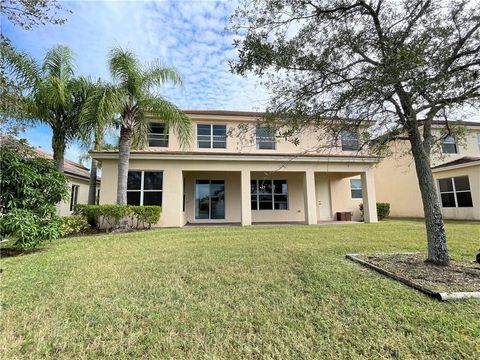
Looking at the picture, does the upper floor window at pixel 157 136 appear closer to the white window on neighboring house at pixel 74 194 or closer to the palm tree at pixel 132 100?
the palm tree at pixel 132 100

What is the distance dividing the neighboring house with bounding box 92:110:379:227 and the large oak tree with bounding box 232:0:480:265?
5735 mm

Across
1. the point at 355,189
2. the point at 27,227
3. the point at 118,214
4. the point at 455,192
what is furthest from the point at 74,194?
the point at 455,192

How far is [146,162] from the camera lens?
14258 millimetres

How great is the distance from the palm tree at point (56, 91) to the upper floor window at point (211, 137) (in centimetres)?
683

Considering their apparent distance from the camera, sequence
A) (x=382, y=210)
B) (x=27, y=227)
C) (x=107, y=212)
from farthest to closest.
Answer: (x=382, y=210) < (x=107, y=212) < (x=27, y=227)

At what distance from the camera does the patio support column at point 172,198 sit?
14234mm

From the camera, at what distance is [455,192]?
59.3 ft

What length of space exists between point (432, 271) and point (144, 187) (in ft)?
42.4

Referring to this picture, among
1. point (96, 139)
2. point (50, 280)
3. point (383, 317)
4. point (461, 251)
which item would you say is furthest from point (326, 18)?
point (96, 139)

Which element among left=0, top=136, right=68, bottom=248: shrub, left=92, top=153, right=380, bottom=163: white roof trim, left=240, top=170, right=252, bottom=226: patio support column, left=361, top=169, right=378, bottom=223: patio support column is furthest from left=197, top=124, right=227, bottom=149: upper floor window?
left=0, top=136, right=68, bottom=248: shrub

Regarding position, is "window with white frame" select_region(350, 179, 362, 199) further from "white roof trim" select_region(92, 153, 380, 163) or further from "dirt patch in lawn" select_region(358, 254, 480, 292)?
"dirt patch in lawn" select_region(358, 254, 480, 292)

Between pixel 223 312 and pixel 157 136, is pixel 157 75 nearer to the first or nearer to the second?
pixel 157 136

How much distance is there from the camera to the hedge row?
40.3ft

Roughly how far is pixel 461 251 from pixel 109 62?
15539 mm
